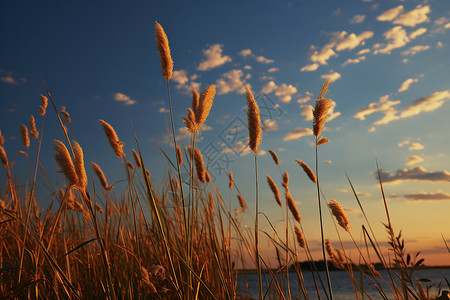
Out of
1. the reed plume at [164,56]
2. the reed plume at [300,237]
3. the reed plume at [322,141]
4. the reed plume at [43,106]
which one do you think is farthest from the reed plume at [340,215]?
the reed plume at [43,106]

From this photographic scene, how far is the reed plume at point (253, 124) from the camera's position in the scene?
5.97 ft

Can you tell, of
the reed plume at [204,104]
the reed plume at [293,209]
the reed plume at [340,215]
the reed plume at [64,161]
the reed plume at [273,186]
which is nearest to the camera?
the reed plume at [64,161]

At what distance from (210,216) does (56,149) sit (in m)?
1.78

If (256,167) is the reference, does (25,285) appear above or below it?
below

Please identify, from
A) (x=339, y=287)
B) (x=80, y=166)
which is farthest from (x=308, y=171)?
(x=339, y=287)

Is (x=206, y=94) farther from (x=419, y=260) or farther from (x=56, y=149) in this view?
(x=419, y=260)

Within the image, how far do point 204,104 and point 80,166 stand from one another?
650 millimetres

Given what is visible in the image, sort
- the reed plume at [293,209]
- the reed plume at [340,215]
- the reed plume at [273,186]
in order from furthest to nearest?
1. the reed plume at [273,186]
2. the reed plume at [293,209]
3. the reed plume at [340,215]

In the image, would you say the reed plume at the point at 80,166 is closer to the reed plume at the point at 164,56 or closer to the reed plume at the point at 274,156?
the reed plume at the point at 164,56

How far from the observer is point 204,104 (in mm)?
1781

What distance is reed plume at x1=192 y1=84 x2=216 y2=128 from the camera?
177 centimetres

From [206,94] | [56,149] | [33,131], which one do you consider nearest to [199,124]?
[206,94]

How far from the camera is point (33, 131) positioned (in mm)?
3682

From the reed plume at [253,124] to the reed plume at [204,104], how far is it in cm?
19
